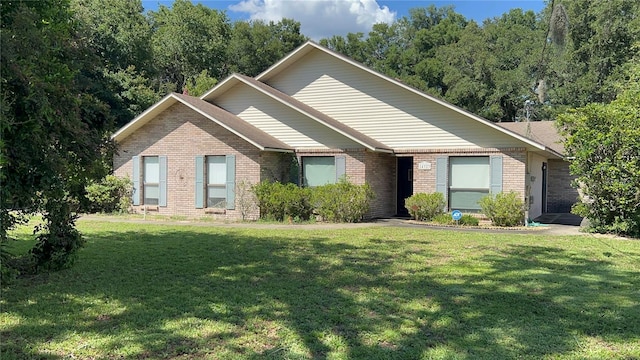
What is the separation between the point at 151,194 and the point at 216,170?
3028 millimetres

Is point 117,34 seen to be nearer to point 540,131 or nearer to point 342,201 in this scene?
point 342,201

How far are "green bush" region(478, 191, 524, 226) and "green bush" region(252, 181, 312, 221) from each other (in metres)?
5.83

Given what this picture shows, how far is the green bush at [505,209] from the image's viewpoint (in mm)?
15344

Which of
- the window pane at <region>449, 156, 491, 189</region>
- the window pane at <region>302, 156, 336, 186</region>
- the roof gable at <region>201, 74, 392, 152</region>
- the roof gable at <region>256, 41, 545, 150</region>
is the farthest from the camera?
the window pane at <region>302, 156, 336, 186</region>

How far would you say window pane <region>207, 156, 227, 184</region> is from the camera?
57.7 ft

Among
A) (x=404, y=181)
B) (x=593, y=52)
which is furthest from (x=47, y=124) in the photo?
(x=593, y=52)

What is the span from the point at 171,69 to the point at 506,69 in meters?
29.2

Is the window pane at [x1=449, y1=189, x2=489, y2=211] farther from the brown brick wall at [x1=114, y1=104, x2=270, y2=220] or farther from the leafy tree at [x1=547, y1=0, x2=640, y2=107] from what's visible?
the leafy tree at [x1=547, y1=0, x2=640, y2=107]

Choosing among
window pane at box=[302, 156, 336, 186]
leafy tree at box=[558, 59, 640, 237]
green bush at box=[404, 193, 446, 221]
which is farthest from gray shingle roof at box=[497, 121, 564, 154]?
window pane at box=[302, 156, 336, 186]

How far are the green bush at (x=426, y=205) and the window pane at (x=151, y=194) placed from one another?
30.9 ft

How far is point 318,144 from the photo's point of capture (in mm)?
17750

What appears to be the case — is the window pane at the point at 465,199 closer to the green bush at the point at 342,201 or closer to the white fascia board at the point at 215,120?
the green bush at the point at 342,201

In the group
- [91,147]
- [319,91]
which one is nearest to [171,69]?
[319,91]

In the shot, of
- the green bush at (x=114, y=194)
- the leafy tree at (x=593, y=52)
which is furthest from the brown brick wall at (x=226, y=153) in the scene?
the leafy tree at (x=593, y=52)
